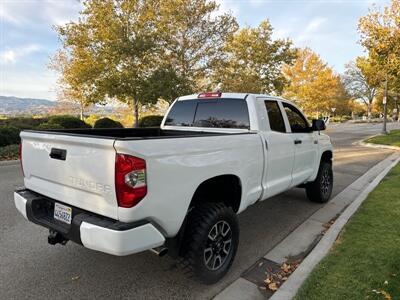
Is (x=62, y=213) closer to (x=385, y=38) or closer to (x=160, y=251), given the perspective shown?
(x=160, y=251)

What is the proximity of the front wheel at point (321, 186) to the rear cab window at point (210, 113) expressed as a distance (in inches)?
96.0

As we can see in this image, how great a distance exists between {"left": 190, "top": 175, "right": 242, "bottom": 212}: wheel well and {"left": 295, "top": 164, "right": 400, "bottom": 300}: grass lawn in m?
1.10

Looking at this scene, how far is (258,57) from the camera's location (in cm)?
2628

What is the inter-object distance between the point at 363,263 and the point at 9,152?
10.9m

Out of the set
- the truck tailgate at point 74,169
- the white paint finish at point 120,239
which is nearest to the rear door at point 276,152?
the white paint finish at point 120,239

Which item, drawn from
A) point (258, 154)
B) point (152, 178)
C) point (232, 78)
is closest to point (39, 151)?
point (152, 178)

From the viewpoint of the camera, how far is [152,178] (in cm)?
245

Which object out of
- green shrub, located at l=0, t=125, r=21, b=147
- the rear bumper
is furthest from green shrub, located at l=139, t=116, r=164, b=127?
the rear bumper

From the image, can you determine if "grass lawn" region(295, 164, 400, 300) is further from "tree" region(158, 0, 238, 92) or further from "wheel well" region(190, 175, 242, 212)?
"tree" region(158, 0, 238, 92)

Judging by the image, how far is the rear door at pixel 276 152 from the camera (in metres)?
3.94

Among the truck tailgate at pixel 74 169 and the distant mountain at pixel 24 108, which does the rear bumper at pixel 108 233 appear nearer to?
the truck tailgate at pixel 74 169

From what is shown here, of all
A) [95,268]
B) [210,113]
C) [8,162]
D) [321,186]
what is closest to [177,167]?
[95,268]

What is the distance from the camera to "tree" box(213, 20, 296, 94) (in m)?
25.9

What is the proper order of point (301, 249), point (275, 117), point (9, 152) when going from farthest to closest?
point (9, 152) → point (275, 117) → point (301, 249)
